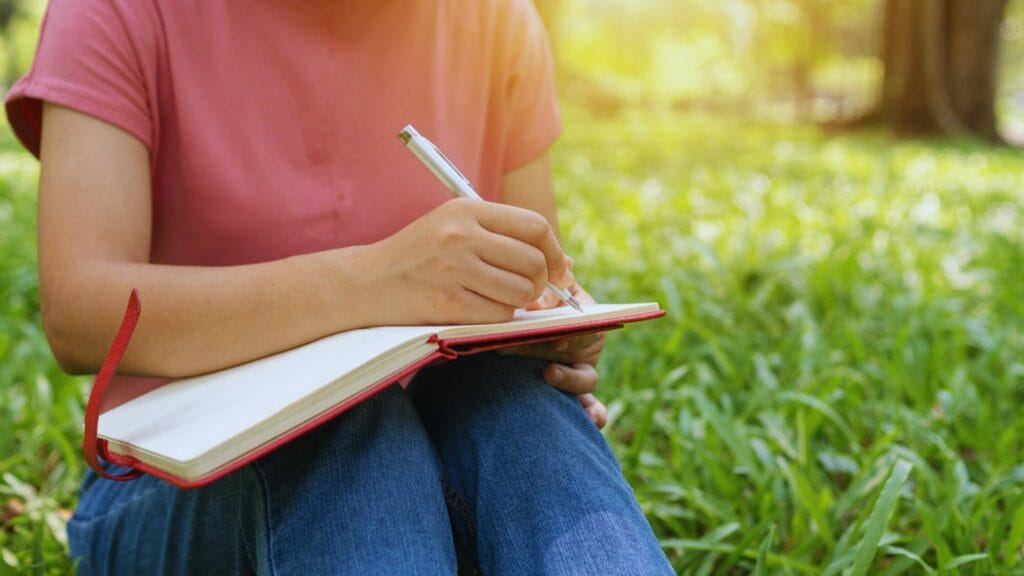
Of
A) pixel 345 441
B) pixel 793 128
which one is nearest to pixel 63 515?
pixel 345 441

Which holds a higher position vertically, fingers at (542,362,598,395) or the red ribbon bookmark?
the red ribbon bookmark

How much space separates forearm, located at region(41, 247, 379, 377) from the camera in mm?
925

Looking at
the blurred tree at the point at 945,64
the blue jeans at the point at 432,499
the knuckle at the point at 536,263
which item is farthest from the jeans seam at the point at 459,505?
the blurred tree at the point at 945,64

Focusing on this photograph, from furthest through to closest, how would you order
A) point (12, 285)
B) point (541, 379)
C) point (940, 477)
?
point (12, 285), point (940, 477), point (541, 379)

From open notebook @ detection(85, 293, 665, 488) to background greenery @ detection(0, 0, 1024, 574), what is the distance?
0.55m

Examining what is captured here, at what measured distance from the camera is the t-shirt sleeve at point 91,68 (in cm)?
101

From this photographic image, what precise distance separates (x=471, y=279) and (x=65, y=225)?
440 mm

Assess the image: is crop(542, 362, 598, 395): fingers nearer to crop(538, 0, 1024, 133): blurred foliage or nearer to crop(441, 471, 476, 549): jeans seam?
crop(441, 471, 476, 549): jeans seam

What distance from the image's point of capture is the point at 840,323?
257 cm

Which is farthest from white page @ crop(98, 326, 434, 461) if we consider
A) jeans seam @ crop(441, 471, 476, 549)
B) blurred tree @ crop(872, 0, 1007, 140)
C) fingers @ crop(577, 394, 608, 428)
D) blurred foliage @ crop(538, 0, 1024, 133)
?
blurred foliage @ crop(538, 0, 1024, 133)

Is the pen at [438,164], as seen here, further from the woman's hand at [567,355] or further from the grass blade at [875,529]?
the grass blade at [875,529]

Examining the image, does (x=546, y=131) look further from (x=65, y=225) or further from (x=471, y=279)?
(x=65, y=225)

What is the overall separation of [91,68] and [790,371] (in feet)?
5.74

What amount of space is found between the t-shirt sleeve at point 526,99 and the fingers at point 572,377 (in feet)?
1.32
